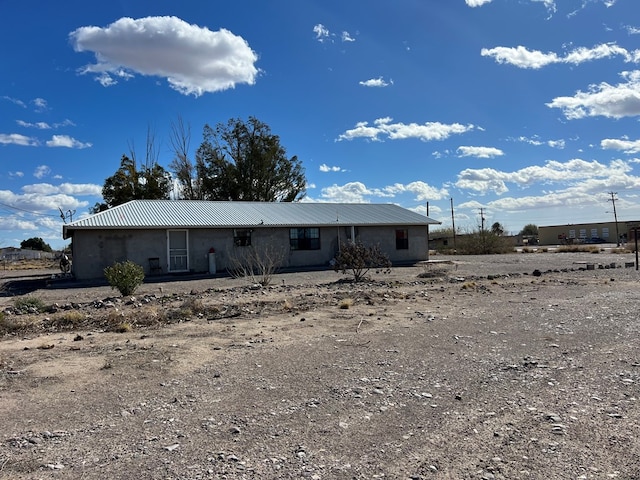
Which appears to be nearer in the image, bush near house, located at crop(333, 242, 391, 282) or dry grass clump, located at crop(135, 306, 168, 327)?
dry grass clump, located at crop(135, 306, 168, 327)

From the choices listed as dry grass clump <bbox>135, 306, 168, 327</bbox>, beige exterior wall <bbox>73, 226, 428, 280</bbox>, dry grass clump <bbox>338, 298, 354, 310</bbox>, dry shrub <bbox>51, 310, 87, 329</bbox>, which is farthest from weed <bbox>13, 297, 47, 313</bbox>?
beige exterior wall <bbox>73, 226, 428, 280</bbox>

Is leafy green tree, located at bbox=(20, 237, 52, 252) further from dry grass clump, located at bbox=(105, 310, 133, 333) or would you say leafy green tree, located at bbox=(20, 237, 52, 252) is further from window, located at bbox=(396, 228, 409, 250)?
dry grass clump, located at bbox=(105, 310, 133, 333)

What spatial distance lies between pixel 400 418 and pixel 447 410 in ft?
1.74

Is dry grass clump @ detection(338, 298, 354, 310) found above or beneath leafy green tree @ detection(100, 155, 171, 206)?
beneath

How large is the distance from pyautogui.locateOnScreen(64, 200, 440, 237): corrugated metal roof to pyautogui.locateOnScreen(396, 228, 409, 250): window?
2.46ft

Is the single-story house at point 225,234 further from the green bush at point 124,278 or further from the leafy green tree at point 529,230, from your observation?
the leafy green tree at point 529,230

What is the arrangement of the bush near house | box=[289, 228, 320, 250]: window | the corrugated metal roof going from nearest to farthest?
1. the bush near house
2. the corrugated metal roof
3. box=[289, 228, 320, 250]: window

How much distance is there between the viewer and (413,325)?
32.5ft

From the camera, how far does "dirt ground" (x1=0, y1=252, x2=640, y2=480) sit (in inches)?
152

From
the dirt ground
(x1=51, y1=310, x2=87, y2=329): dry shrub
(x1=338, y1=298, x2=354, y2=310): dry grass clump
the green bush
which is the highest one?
the green bush

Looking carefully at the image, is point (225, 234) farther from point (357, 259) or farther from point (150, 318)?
point (150, 318)

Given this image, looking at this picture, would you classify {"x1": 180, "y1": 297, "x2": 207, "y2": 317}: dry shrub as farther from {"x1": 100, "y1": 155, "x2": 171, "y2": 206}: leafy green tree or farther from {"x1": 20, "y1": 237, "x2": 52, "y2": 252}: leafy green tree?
{"x1": 20, "y1": 237, "x2": 52, "y2": 252}: leafy green tree

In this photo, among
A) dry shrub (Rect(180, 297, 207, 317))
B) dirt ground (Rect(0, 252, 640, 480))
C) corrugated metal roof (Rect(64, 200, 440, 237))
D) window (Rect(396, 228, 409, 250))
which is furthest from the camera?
window (Rect(396, 228, 409, 250))

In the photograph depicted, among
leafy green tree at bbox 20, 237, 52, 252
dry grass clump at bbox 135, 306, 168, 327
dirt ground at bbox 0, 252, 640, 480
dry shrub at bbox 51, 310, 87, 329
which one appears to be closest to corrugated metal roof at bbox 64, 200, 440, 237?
dry shrub at bbox 51, 310, 87, 329
